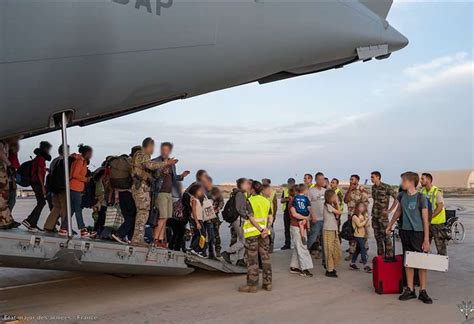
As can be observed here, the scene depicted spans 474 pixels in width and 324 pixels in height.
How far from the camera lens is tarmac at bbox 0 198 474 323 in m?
5.27

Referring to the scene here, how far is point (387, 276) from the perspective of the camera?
20.6 ft

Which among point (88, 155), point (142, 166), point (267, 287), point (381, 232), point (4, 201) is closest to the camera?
point (4, 201)

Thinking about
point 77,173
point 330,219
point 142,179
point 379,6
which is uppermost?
point 379,6

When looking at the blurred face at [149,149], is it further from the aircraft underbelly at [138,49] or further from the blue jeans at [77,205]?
the blue jeans at [77,205]

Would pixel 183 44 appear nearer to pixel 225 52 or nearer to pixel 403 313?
pixel 225 52

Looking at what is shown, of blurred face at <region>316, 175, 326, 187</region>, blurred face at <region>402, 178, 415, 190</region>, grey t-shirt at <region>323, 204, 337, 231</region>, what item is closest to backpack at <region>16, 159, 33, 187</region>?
grey t-shirt at <region>323, 204, 337, 231</region>

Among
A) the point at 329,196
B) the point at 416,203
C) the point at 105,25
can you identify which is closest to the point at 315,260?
the point at 329,196

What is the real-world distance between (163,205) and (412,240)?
3.51 m

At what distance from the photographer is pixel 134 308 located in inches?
223

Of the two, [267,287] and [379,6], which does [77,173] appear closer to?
[267,287]

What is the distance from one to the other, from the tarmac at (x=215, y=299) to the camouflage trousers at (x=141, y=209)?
90 centimetres

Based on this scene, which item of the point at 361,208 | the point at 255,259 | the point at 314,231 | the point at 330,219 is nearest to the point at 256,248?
the point at 255,259

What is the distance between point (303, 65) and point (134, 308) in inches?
170

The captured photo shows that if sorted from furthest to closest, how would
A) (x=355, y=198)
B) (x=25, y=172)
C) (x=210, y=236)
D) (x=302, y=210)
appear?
(x=355, y=198)
(x=210, y=236)
(x=302, y=210)
(x=25, y=172)
